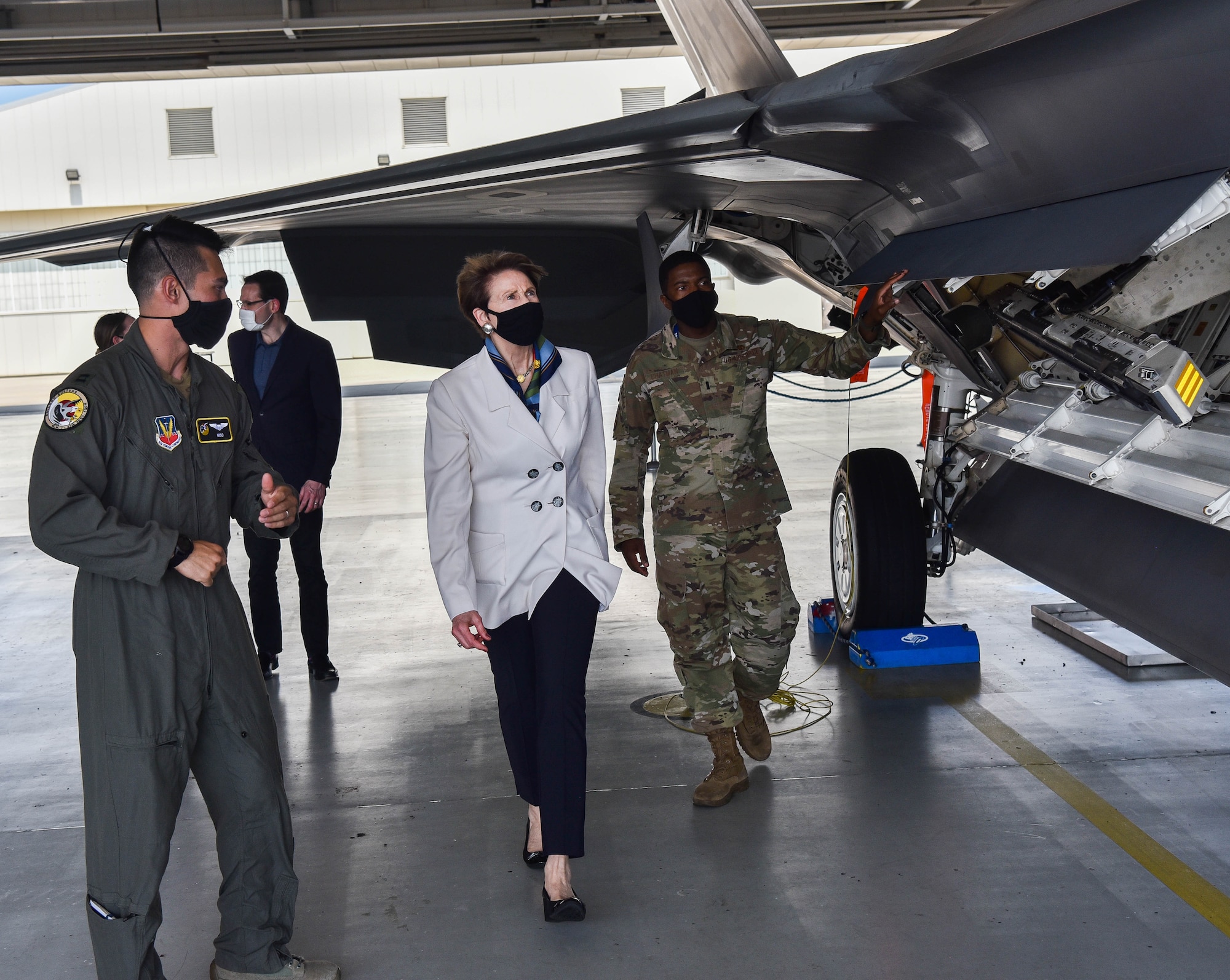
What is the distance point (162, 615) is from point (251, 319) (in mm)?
2739

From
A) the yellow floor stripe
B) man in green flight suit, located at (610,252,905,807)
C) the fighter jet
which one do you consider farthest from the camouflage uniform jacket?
the yellow floor stripe

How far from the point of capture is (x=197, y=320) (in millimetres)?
2531

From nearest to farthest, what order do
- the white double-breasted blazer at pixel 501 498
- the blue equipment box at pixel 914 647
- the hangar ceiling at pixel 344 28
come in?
the white double-breasted blazer at pixel 501 498, the blue equipment box at pixel 914 647, the hangar ceiling at pixel 344 28

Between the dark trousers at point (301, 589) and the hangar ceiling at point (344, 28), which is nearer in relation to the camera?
the dark trousers at point (301, 589)

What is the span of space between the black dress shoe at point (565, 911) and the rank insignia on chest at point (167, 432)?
4.99 ft

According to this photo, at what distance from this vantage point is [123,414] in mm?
2406

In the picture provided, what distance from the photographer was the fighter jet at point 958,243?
210cm

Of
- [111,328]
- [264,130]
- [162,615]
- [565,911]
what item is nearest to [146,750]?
[162,615]

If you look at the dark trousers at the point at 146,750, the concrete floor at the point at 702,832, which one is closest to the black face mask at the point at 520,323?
the dark trousers at the point at 146,750

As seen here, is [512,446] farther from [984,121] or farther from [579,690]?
[984,121]

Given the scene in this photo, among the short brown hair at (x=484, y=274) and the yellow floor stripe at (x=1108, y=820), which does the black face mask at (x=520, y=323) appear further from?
the yellow floor stripe at (x=1108, y=820)

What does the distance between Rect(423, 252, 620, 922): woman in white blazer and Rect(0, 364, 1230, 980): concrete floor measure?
392 mm

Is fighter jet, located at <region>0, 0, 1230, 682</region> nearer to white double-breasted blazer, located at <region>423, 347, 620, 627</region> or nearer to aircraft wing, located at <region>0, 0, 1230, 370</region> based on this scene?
aircraft wing, located at <region>0, 0, 1230, 370</region>

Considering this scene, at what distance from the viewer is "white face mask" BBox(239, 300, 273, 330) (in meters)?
4.82
